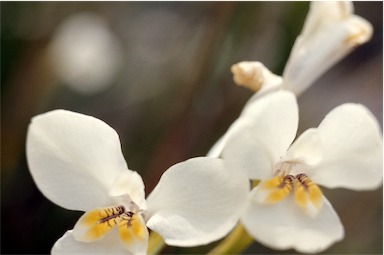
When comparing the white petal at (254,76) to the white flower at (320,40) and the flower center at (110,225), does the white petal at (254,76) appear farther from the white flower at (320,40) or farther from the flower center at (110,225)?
the flower center at (110,225)

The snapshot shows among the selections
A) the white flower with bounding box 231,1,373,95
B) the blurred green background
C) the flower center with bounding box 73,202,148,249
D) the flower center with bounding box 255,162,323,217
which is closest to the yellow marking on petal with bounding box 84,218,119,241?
the flower center with bounding box 73,202,148,249

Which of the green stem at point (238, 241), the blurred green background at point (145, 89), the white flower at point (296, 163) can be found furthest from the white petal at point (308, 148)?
the blurred green background at point (145, 89)

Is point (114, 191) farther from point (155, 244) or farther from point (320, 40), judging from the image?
point (320, 40)

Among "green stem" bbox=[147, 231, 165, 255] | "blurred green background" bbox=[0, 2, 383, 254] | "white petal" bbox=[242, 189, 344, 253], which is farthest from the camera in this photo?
"blurred green background" bbox=[0, 2, 383, 254]

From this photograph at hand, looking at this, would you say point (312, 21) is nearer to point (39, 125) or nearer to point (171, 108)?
point (39, 125)

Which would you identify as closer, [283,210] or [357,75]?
[283,210]

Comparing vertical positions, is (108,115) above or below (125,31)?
below

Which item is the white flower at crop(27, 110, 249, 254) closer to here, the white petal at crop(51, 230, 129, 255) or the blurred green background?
the white petal at crop(51, 230, 129, 255)

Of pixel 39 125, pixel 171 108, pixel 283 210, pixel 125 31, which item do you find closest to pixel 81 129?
pixel 39 125
